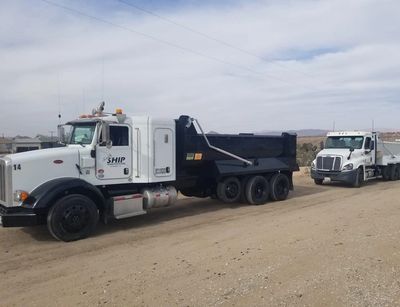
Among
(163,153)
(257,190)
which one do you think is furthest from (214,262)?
(257,190)

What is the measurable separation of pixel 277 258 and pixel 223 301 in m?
1.89

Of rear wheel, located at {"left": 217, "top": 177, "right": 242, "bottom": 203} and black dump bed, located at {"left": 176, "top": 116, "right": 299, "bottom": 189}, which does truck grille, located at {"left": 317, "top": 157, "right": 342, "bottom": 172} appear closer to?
black dump bed, located at {"left": 176, "top": 116, "right": 299, "bottom": 189}

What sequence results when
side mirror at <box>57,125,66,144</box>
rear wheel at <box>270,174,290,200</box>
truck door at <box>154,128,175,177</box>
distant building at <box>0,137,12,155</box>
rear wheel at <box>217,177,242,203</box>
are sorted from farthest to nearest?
1. distant building at <box>0,137,12,155</box>
2. rear wheel at <box>270,174,290,200</box>
3. rear wheel at <box>217,177,242,203</box>
4. truck door at <box>154,128,175,177</box>
5. side mirror at <box>57,125,66,144</box>

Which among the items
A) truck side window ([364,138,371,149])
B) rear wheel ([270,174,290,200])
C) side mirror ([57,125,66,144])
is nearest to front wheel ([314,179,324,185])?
truck side window ([364,138,371,149])

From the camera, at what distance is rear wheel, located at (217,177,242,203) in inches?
483

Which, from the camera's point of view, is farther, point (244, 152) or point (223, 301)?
point (244, 152)

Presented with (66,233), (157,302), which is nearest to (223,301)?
(157,302)

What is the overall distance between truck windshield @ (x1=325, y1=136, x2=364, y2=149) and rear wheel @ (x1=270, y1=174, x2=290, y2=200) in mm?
6305

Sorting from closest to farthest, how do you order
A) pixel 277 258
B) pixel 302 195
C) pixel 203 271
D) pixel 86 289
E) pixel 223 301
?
pixel 223 301 → pixel 86 289 → pixel 203 271 → pixel 277 258 → pixel 302 195

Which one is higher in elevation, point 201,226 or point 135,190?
point 135,190

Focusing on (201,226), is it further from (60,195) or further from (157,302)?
(157,302)

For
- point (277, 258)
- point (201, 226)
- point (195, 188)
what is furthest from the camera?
point (195, 188)

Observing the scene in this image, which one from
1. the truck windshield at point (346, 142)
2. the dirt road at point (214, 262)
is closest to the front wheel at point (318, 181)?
the truck windshield at point (346, 142)

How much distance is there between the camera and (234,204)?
13.2 metres
